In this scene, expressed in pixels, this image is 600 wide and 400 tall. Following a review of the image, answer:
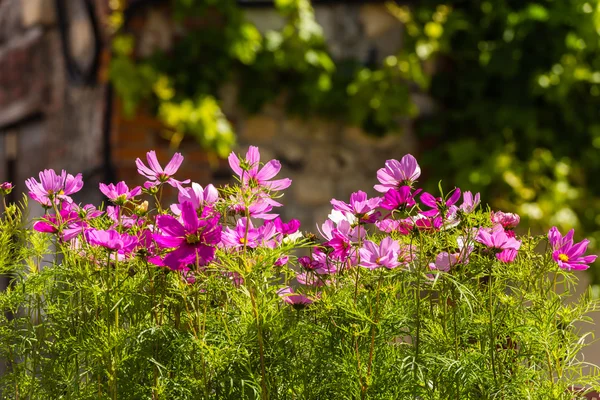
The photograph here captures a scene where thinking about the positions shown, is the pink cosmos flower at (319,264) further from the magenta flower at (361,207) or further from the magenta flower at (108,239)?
the magenta flower at (108,239)

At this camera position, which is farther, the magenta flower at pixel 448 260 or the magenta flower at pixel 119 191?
the magenta flower at pixel 119 191

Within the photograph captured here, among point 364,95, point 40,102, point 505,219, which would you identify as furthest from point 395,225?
point 40,102

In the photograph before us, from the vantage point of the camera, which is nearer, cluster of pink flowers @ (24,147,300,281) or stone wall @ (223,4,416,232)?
cluster of pink flowers @ (24,147,300,281)

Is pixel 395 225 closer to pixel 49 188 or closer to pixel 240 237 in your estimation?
pixel 240 237

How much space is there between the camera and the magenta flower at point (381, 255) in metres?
1.31

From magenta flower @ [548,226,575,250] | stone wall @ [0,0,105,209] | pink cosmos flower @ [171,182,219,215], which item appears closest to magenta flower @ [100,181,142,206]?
pink cosmos flower @ [171,182,219,215]

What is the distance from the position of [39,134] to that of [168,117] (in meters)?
1.62

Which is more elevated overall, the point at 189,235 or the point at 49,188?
the point at 49,188

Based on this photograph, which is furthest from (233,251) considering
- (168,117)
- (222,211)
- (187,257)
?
(168,117)

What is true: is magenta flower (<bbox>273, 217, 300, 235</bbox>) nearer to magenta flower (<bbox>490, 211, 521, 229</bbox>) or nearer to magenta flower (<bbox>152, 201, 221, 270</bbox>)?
magenta flower (<bbox>152, 201, 221, 270</bbox>)

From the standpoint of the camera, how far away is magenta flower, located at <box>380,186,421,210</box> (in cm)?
138

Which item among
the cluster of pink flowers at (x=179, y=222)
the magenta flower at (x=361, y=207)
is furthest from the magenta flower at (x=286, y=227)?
the magenta flower at (x=361, y=207)

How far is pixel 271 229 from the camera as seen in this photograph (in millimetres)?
1476

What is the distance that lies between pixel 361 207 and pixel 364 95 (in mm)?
3538
